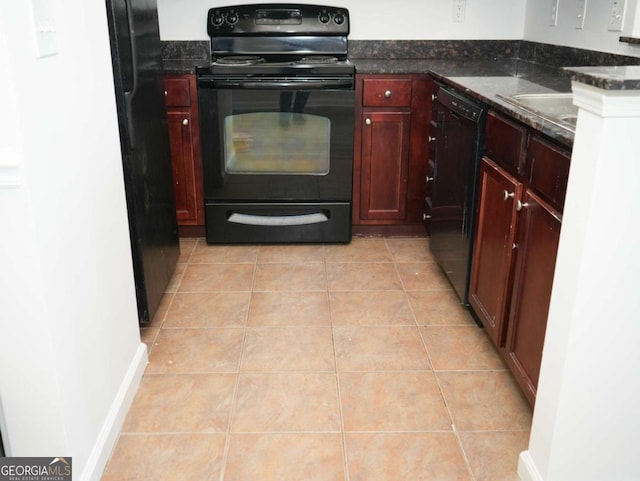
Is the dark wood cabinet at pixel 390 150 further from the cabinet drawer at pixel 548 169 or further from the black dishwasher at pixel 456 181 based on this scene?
the cabinet drawer at pixel 548 169

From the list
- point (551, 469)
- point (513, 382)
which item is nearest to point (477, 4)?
point (513, 382)

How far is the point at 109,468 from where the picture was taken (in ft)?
5.25

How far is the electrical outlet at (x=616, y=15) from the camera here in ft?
7.57

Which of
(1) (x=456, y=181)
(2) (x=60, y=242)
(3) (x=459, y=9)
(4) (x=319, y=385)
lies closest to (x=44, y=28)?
(2) (x=60, y=242)

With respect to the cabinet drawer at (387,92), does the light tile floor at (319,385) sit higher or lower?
lower

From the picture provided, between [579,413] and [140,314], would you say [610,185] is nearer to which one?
[579,413]

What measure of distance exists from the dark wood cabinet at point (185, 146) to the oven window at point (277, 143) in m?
0.18

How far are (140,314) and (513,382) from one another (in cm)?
134

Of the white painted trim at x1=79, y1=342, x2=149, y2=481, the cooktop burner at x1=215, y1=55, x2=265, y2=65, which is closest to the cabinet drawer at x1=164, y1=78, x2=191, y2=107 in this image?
the cooktop burner at x1=215, y1=55, x2=265, y2=65

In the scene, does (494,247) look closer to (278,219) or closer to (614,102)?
(614,102)

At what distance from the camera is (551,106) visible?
1.86 metres

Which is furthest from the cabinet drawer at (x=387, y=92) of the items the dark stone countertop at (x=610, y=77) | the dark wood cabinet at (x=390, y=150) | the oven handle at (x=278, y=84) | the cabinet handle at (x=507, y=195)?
the dark stone countertop at (x=610, y=77)

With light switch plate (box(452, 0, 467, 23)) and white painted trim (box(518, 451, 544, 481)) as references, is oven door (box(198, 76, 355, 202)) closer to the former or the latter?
light switch plate (box(452, 0, 467, 23))

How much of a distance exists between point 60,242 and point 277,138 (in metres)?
1.77
